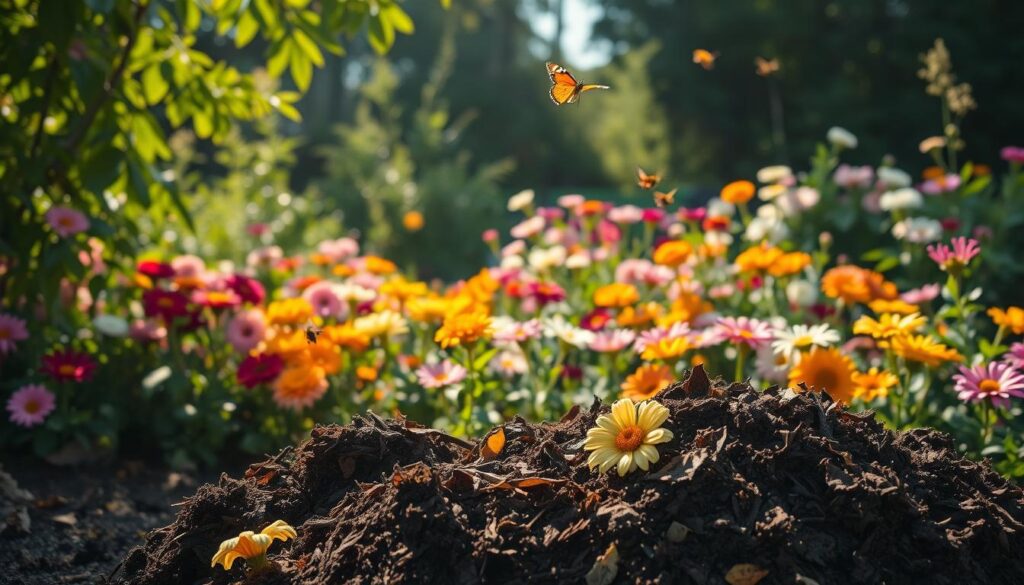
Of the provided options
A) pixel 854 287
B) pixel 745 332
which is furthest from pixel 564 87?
pixel 854 287

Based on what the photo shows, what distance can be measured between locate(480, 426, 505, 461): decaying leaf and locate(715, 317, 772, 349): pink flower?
89 cm

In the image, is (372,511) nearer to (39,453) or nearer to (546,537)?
(546,537)

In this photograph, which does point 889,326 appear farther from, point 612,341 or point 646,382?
point 612,341

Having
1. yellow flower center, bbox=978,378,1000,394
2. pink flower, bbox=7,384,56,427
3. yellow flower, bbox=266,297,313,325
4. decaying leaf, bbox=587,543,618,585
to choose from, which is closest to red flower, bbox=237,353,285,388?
yellow flower, bbox=266,297,313,325

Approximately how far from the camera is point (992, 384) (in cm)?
239

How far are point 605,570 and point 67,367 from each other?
8.06 feet

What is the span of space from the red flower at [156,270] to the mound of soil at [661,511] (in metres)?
1.87

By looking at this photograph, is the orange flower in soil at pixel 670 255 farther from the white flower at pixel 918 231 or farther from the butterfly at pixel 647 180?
the white flower at pixel 918 231

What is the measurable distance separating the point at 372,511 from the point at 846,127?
13227 mm

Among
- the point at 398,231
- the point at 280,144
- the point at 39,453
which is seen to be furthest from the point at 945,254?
the point at 398,231

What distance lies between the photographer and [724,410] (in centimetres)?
183

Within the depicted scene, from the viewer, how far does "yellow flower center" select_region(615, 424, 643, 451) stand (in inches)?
66.7

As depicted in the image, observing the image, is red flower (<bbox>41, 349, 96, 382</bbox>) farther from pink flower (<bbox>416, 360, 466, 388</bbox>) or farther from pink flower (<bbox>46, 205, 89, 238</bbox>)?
pink flower (<bbox>416, 360, 466, 388</bbox>)

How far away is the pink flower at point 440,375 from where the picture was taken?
276 centimetres
